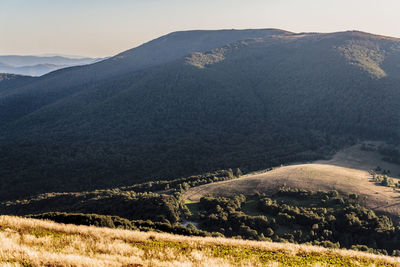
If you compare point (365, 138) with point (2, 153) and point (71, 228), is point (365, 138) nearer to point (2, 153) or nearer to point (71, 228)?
point (71, 228)

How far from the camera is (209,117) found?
391ft

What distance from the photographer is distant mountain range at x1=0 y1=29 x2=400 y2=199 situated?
75812 mm

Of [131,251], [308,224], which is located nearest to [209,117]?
[308,224]

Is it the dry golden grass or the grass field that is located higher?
the dry golden grass

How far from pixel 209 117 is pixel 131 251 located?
360 ft

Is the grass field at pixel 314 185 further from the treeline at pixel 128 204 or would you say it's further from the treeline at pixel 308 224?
the treeline at pixel 128 204

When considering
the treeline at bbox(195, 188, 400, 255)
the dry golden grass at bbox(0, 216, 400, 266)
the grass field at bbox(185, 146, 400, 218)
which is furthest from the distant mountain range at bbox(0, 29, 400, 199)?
the dry golden grass at bbox(0, 216, 400, 266)

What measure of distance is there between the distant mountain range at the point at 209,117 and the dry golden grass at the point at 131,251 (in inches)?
2287

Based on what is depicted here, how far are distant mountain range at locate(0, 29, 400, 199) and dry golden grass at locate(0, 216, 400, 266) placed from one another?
5808 centimetres

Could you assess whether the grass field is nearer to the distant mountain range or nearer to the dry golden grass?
the distant mountain range

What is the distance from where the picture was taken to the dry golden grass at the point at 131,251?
854 centimetres

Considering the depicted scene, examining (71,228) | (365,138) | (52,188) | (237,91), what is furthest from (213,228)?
(237,91)

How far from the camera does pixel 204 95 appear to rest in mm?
132125

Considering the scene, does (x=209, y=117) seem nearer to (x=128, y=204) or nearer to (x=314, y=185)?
(x=314, y=185)
